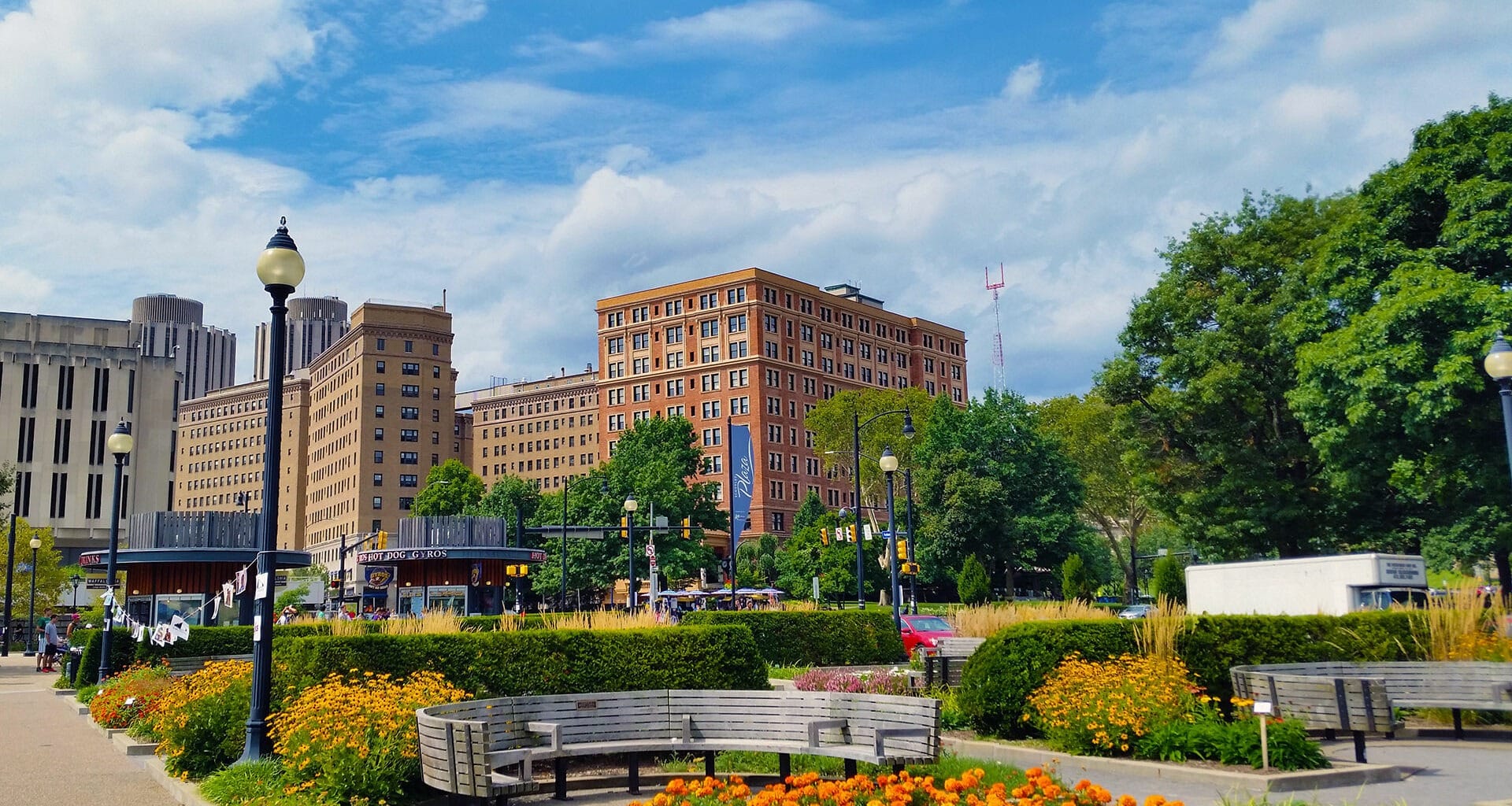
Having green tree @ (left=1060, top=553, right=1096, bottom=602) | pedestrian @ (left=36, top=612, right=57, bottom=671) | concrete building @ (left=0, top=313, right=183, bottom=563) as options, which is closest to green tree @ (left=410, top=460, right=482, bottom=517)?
concrete building @ (left=0, top=313, right=183, bottom=563)

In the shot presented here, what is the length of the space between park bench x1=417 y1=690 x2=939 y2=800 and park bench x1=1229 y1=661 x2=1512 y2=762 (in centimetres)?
452

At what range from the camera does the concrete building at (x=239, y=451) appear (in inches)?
6752

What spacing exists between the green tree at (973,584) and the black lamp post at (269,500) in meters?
50.6

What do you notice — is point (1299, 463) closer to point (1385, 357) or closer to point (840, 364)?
point (1385, 357)

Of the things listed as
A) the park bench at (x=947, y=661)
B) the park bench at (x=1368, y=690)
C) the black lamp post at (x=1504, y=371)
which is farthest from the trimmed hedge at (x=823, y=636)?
the black lamp post at (x=1504, y=371)

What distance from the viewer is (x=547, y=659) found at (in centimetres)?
1408

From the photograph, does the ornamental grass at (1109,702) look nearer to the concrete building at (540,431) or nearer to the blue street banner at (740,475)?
the blue street banner at (740,475)

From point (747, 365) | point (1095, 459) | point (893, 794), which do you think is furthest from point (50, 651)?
point (747, 365)

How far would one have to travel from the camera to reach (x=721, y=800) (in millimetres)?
8328

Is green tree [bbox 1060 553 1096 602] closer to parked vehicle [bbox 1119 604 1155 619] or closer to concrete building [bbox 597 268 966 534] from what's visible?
parked vehicle [bbox 1119 604 1155 619]

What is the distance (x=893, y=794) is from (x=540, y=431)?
15696cm

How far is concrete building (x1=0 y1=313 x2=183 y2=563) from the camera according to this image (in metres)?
92.9

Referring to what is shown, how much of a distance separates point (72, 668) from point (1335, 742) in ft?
88.6

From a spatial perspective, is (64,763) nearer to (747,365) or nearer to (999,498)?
(999,498)
